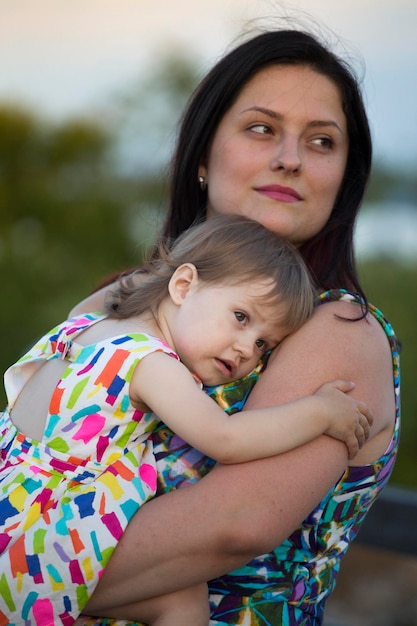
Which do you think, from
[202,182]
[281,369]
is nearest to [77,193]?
[202,182]

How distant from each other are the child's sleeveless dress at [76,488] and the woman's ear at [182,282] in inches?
6.5

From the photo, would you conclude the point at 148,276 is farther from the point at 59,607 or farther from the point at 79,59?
the point at 79,59

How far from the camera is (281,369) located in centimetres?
192

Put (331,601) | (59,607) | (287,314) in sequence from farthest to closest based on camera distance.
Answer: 1. (331,601)
2. (287,314)
3. (59,607)

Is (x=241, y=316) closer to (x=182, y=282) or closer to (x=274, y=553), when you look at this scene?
(x=182, y=282)

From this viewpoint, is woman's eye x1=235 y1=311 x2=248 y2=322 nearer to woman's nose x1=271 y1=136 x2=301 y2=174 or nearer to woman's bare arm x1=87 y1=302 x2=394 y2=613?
woman's bare arm x1=87 y1=302 x2=394 y2=613

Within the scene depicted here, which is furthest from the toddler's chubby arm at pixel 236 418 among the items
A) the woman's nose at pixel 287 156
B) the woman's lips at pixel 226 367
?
the woman's nose at pixel 287 156

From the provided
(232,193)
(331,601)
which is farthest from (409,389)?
(232,193)

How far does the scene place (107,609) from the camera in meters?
1.87

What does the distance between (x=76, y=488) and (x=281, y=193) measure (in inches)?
37.5

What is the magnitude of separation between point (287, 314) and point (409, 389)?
3.66 m

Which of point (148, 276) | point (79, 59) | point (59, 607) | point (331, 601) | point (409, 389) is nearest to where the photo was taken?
point (59, 607)

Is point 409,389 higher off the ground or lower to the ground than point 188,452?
lower

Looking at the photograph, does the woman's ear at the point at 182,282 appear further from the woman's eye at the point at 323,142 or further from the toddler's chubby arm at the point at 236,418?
the woman's eye at the point at 323,142
